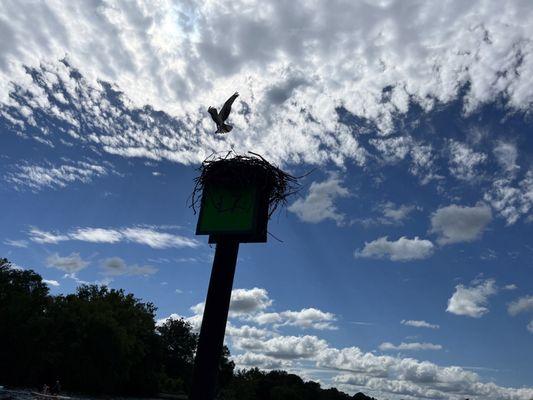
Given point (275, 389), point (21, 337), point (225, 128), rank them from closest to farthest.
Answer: point (225, 128) → point (21, 337) → point (275, 389)

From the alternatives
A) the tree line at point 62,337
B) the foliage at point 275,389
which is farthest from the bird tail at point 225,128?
the foliage at point 275,389

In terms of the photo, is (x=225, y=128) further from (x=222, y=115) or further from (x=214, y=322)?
(x=214, y=322)

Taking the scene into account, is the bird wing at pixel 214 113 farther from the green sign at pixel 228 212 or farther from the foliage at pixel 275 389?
the foliage at pixel 275 389

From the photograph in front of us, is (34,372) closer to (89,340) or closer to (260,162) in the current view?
(89,340)

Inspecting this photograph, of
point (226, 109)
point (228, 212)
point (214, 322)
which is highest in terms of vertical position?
point (226, 109)

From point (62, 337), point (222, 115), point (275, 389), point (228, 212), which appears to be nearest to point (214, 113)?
point (222, 115)

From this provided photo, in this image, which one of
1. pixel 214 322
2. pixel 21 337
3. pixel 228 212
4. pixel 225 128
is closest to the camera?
pixel 214 322

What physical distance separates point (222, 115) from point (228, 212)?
2.22 m

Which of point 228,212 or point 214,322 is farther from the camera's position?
point 228,212

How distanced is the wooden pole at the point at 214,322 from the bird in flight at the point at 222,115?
2.45 metres

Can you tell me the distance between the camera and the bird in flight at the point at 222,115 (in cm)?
986

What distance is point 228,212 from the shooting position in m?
8.85

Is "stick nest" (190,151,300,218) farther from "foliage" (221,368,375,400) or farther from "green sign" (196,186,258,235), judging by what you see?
"foliage" (221,368,375,400)

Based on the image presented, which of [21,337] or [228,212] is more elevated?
[21,337]
